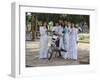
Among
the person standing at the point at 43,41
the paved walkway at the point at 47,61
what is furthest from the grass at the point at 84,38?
the person standing at the point at 43,41

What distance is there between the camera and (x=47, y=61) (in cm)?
191

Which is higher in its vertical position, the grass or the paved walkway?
the grass

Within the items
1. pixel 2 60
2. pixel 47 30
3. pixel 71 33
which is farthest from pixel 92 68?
pixel 2 60

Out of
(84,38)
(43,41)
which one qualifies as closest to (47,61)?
(43,41)

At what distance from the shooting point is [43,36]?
1.88 meters

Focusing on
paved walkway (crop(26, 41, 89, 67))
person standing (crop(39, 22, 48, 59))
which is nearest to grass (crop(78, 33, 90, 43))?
paved walkway (crop(26, 41, 89, 67))

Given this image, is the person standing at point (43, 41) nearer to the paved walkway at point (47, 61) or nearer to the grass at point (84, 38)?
the paved walkway at point (47, 61)

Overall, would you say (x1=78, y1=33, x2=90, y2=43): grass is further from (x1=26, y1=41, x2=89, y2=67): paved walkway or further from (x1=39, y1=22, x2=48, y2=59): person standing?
(x1=39, y1=22, x2=48, y2=59): person standing

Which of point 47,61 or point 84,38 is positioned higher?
point 84,38

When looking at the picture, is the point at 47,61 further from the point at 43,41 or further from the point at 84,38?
the point at 84,38

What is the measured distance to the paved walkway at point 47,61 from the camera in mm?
1839

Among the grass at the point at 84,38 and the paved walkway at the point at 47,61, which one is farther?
the grass at the point at 84,38

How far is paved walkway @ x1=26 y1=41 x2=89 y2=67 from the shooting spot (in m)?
1.84

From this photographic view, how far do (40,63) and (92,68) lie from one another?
439 millimetres
